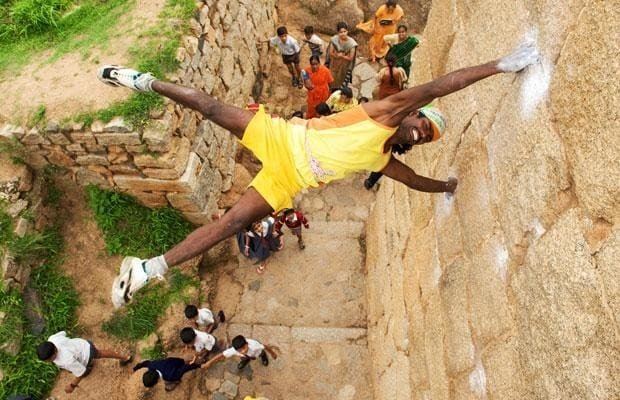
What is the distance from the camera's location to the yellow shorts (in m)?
2.93

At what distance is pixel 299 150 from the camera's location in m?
2.91

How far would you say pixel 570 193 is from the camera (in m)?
1.39

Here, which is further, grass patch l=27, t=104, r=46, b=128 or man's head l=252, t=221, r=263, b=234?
man's head l=252, t=221, r=263, b=234

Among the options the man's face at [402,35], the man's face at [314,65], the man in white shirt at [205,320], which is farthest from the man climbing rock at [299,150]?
the man's face at [402,35]

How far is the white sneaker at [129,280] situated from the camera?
8.93ft

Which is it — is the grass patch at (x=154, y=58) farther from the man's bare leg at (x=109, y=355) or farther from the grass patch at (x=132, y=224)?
the man's bare leg at (x=109, y=355)

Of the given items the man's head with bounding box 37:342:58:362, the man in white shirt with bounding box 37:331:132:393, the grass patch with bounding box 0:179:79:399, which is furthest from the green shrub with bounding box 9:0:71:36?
the man's head with bounding box 37:342:58:362

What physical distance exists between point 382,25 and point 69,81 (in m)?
4.60

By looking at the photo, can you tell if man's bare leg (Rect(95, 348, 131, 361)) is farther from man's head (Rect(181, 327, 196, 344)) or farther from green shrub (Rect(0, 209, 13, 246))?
green shrub (Rect(0, 209, 13, 246))

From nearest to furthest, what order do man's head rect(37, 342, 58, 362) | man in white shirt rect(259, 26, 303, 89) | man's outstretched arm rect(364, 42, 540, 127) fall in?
man's outstretched arm rect(364, 42, 540, 127) < man's head rect(37, 342, 58, 362) < man in white shirt rect(259, 26, 303, 89)

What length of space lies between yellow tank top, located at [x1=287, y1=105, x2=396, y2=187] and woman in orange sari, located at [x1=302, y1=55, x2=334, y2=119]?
10.3 ft

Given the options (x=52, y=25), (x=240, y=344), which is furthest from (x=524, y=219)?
(x=52, y=25)

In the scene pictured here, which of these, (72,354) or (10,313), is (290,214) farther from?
(10,313)

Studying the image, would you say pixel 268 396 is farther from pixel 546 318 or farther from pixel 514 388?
pixel 546 318
